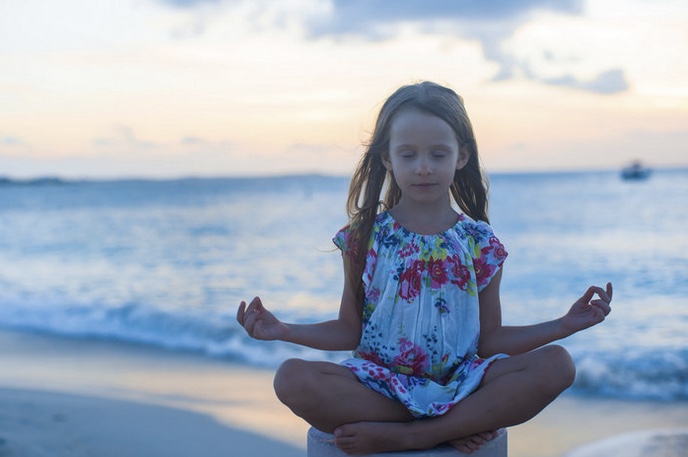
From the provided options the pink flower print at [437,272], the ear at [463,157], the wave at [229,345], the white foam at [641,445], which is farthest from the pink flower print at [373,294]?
the wave at [229,345]

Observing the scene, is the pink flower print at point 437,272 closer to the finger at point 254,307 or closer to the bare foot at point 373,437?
the bare foot at point 373,437

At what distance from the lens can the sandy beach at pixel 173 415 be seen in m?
5.48

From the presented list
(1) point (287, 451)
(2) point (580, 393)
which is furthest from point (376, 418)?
(2) point (580, 393)

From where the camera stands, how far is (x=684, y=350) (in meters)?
8.48

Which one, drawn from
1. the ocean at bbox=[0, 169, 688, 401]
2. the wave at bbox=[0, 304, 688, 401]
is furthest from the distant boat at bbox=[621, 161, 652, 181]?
the wave at bbox=[0, 304, 688, 401]

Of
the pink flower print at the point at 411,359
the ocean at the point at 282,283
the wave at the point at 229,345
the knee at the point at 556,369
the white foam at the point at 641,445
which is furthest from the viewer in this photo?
the ocean at the point at 282,283

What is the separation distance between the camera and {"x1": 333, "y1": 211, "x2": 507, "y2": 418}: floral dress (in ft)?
9.52

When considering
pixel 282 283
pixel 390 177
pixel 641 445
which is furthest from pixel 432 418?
pixel 282 283

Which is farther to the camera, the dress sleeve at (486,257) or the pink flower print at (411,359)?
the dress sleeve at (486,257)

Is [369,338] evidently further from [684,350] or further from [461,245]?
[684,350]

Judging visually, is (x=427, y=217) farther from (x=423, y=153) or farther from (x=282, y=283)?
(x=282, y=283)

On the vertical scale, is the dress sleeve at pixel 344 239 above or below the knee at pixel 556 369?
above

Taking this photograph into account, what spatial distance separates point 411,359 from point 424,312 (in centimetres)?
17

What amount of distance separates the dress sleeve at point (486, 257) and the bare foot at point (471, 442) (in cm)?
54
